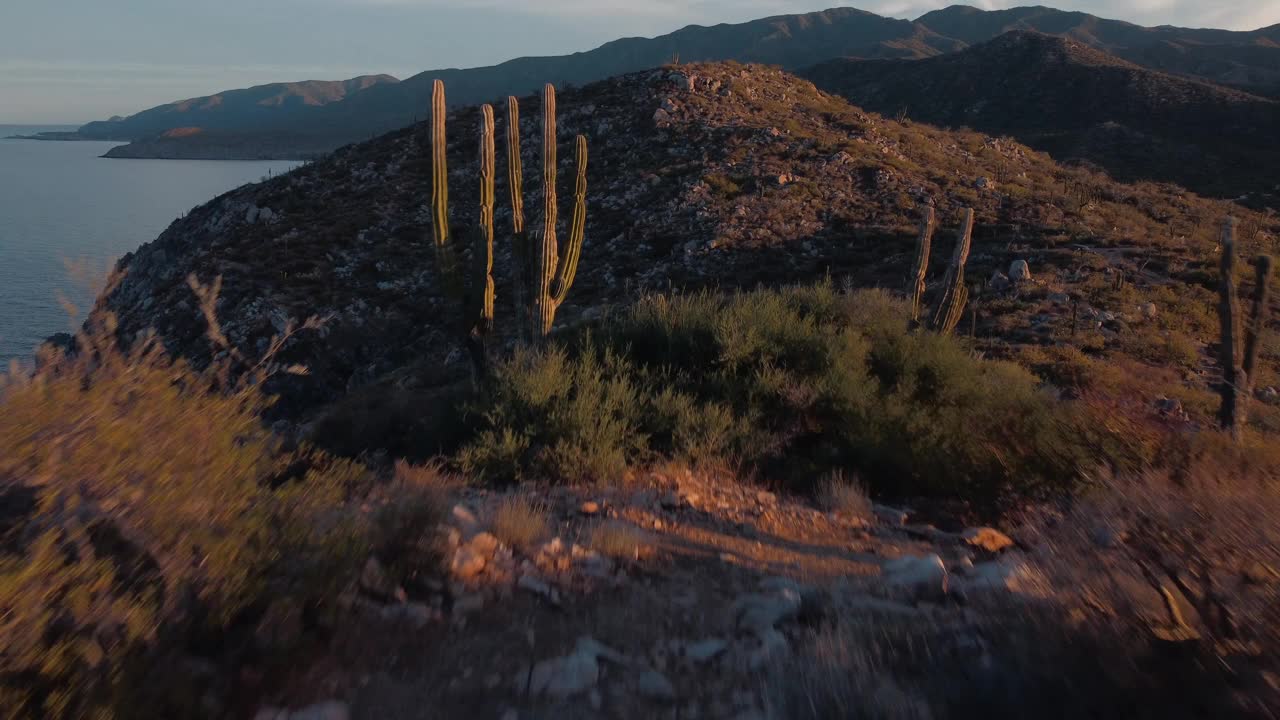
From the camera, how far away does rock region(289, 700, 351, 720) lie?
2.84 m

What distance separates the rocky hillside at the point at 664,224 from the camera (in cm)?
2044

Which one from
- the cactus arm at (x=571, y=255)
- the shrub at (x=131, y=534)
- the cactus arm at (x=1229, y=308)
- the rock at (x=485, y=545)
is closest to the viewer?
the shrub at (x=131, y=534)

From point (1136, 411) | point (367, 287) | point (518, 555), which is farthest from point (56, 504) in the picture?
point (367, 287)

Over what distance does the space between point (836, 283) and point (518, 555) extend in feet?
53.5

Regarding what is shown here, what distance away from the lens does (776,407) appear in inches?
316

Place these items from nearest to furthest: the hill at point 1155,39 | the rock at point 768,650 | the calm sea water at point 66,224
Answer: the rock at point 768,650, the calm sea water at point 66,224, the hill at point 1155,39

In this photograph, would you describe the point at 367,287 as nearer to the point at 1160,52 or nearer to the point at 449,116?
the point at 449,116

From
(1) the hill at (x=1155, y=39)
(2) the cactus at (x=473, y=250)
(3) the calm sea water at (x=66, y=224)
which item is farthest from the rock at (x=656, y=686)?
(1) the hill at (x=1155, y=39)

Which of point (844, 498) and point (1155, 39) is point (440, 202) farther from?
point (1155, 39)

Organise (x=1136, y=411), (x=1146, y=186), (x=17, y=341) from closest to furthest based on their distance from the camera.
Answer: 1. (x=1136, y=411)
2. (x=17, y=341)
3. (x=1146, y=186)

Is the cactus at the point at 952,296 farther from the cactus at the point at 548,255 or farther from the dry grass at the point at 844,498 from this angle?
the dry grass at the point at 844,498

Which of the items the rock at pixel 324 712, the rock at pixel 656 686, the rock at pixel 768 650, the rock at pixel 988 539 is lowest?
the rock at pixel 988 539

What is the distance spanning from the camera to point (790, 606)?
13.2ft

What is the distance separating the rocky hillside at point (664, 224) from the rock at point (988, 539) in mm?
11059
